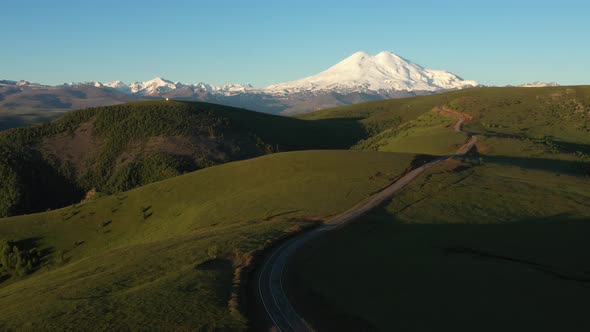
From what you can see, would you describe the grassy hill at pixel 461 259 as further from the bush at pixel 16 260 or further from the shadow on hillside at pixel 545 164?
the bush at pixel 16 260

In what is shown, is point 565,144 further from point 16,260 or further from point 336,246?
point 16,260

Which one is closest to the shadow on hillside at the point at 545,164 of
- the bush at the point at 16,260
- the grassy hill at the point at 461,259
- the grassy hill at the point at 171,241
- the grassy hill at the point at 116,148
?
the grassy hill at the point at 461,259

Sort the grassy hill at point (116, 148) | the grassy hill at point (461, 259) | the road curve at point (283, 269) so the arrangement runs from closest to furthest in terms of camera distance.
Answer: the road curve at point (283, 269) < the grassy hill at point (461, 259) < the grassy hill at point (116, 148)

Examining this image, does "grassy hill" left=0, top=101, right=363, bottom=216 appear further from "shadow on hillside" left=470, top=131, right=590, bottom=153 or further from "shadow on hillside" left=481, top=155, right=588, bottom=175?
"shadow on hillside" left=481, top=155, right=588, bottom=175

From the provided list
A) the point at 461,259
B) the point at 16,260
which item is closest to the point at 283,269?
the point at 461,259

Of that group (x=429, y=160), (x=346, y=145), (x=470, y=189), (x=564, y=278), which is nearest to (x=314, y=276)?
(x=564, y=278)

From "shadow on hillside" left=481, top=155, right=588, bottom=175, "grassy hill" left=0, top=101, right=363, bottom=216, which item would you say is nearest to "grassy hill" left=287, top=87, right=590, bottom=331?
"shadow on hillside" left=481, top=155, right=588, bottom=175

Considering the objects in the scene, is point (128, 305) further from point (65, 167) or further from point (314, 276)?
point (65, 167)
